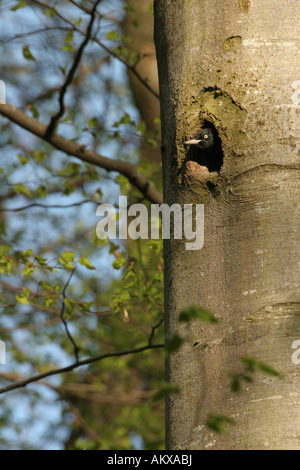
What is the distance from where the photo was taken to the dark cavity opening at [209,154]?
6.31 feet

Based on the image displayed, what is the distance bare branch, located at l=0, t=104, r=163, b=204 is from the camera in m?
3.95

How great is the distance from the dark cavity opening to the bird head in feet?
0.03

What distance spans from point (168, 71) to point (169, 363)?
1008 millimetres

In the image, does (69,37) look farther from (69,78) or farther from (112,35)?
(69,78)

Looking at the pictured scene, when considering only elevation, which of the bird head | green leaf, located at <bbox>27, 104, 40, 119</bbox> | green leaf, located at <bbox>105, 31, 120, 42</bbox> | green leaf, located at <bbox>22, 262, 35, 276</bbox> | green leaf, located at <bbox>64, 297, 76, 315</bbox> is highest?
green leaf, located at <bbox>105, 31, 120, 42</bbox>

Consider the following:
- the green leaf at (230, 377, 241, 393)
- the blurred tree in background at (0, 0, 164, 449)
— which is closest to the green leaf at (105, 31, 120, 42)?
the blurred tree in background at (0, 0, 164, 449)

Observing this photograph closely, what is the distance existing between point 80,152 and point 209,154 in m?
2.29

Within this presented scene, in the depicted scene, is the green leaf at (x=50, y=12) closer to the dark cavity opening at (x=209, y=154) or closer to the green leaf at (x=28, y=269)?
the green leaf at (x=28, y=269)

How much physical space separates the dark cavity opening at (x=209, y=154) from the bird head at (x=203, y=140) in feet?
0.03

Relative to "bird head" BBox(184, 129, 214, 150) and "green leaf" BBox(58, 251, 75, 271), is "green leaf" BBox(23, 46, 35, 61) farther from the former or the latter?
"bird head" BBox(184, 129, 214, 150)

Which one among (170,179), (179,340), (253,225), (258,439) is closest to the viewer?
(179,340)

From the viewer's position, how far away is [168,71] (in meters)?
2.08
